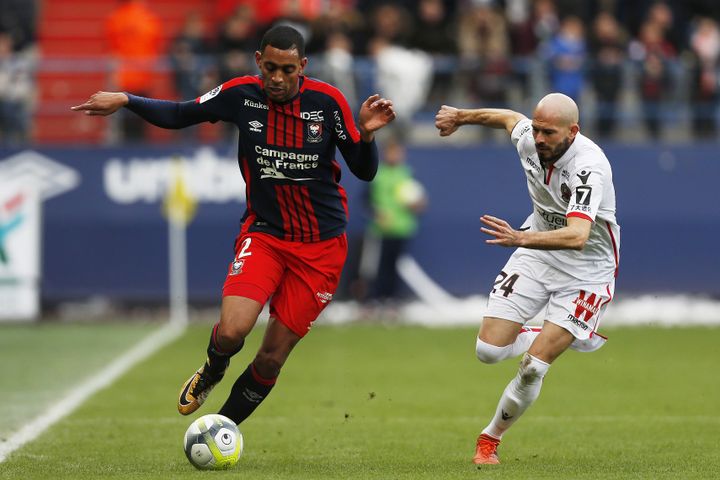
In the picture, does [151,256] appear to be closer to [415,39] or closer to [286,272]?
[415,39]

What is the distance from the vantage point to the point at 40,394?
1245 centimetres

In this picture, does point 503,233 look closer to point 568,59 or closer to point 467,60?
point 568,59

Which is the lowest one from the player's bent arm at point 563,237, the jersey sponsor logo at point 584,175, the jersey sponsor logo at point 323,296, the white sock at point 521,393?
the white sock at point 521,393

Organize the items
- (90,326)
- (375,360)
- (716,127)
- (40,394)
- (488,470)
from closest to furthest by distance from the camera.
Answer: (488,470)
(40,394)
(375,360)
(90,326)
(716,127)

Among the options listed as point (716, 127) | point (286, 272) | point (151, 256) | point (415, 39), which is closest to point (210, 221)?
point (151, 256)

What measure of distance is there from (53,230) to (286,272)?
1164 centimetres

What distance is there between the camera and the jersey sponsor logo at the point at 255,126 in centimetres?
874

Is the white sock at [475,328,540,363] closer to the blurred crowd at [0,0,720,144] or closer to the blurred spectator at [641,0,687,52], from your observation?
the blurred crowd at [0,0,720,144]

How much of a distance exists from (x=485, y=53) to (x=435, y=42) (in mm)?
763

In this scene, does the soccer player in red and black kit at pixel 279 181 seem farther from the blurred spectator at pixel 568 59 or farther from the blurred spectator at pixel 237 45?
the blurred spectator at pixel 568 59

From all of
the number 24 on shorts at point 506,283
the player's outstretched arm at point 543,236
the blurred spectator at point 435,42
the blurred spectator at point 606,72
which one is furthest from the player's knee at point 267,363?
the blurred spectator at point 606,72

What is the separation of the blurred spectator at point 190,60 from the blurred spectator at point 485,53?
382 centimetres

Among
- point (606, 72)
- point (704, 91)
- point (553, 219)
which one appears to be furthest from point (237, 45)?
point (553, 219)

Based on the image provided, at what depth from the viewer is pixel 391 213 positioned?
19609 mm
